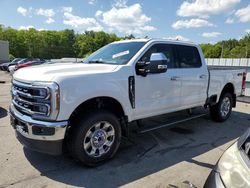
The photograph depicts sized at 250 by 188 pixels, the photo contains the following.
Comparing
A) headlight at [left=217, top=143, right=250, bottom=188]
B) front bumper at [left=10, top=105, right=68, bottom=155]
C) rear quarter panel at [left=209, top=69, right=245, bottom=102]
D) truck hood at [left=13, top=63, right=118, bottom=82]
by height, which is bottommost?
front bumper at [left=10, top=105, right=68, bottom=155]

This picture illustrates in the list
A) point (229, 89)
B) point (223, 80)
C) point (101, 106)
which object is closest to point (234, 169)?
point (101, 106)

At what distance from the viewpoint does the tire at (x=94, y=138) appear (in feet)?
12.1

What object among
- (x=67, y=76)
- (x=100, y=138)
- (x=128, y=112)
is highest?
(x=67, y=76)

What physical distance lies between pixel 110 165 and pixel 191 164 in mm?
1356

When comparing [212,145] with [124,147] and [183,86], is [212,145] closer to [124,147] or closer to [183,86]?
[183,86]

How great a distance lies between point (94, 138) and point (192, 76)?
279 cm

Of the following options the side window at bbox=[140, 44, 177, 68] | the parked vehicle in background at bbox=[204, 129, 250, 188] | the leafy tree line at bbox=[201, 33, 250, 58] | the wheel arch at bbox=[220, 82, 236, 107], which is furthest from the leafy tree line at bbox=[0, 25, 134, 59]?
the parked vehicle in background at bbox=[204, 129, 250, 188]

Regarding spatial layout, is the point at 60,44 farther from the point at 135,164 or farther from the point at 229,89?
the point at 135,164

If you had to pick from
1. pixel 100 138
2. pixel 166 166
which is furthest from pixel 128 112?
pixel 166 166

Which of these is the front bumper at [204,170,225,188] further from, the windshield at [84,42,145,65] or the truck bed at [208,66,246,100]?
the truck bed at [208,66,246,100]

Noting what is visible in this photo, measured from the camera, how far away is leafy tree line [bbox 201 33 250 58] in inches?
3181

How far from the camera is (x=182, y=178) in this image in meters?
3.71

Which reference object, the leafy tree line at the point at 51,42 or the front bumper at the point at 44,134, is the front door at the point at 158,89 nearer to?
the front bumper at the point at 44,134

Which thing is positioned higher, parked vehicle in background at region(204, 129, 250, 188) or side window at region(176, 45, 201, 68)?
side window at region(176, 45, 201, 68)
